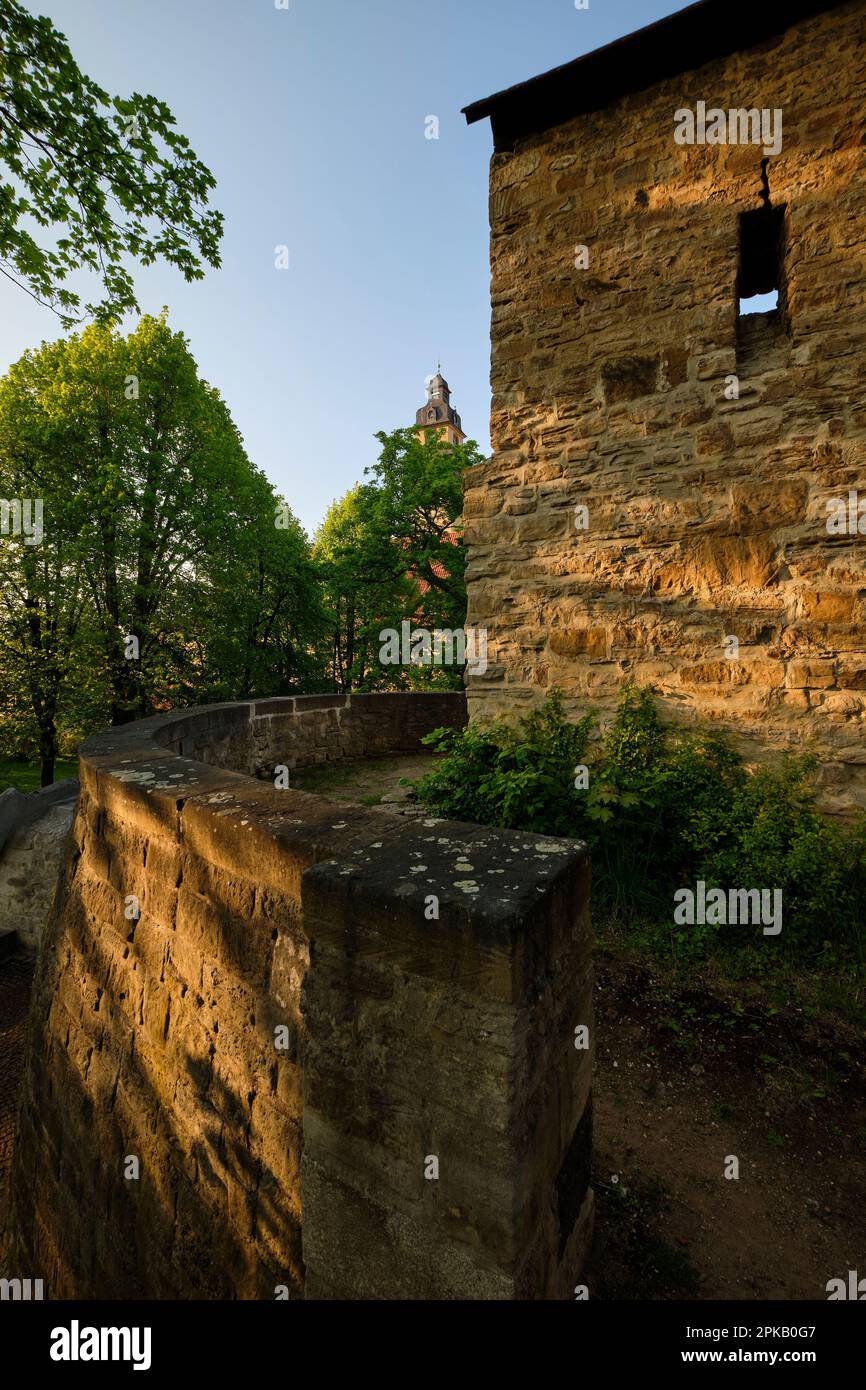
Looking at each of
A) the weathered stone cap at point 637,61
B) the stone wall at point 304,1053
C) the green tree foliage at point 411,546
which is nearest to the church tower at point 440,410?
the green tree foliage at point 411,546

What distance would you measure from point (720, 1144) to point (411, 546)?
42.8 ft

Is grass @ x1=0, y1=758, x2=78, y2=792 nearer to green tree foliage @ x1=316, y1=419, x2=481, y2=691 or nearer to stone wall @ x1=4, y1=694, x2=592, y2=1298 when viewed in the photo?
green tree foliage @ x1=316, y1=419, x2=481, y2=691

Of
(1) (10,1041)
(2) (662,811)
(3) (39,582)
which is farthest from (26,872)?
(2) (662,811)

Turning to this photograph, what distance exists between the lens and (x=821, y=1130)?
228 centimetres

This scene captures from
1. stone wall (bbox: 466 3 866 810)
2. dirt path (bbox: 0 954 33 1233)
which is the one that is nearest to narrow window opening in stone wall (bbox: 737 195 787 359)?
stone wall (bbox: 466 3 866 810)

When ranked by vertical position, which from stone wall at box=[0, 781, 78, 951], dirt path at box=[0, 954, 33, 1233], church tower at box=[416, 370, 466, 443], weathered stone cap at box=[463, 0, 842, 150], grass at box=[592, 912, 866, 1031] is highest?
church tower at box=[416, 370, 466, 443]

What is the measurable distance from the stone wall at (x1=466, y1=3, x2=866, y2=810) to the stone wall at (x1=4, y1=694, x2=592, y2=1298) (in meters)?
3.24

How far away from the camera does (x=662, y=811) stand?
3.99 meters

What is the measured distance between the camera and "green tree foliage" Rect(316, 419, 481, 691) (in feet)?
45.4

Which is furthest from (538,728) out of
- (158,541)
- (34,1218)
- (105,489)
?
(158,541)

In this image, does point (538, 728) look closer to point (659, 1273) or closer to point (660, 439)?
point (660, 439)

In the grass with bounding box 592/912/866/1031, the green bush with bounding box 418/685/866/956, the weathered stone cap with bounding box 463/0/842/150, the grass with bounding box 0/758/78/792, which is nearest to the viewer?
the grass with bounding box 592/912/866/1031

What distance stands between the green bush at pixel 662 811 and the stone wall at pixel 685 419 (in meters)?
0.23
